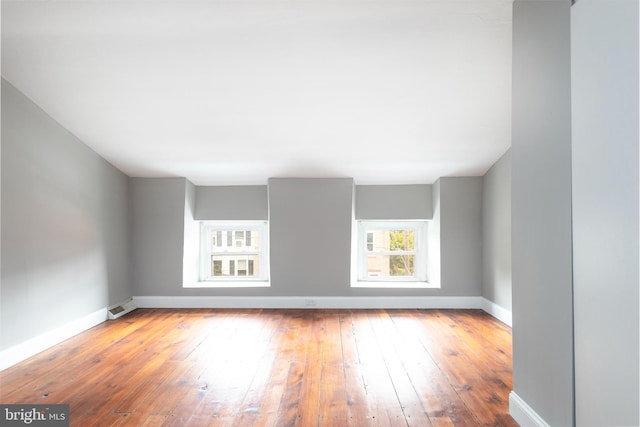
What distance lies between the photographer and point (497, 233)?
169 inches

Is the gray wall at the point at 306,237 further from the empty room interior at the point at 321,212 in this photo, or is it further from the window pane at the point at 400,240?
the window pane at the point at 400,240

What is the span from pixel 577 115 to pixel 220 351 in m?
3.02

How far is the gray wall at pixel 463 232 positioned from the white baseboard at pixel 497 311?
0.63ft

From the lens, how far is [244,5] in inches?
85.7

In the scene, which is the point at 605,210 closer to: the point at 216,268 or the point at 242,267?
the point at 242,267

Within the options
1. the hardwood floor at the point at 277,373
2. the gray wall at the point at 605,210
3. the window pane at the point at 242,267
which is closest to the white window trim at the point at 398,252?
the hardwood floor at the point at 277,373

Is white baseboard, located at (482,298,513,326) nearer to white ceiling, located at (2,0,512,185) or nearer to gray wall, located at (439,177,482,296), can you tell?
gray wall, located at (439,177,482,296)

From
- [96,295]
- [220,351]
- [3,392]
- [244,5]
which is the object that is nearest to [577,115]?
[244,5]

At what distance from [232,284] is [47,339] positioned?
2082 millimetres

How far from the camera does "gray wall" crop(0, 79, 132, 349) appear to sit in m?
2.96

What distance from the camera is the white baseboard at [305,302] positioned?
4770 mm

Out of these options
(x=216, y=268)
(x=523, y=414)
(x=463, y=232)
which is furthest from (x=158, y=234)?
(x=523, y=414)

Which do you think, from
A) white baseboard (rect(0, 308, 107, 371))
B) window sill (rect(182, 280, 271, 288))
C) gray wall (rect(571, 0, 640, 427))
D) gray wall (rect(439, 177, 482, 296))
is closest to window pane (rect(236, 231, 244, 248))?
window sill (rect(182, 280, 271, 288))

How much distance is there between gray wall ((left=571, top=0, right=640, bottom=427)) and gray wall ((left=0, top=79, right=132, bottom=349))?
376 centimetres
